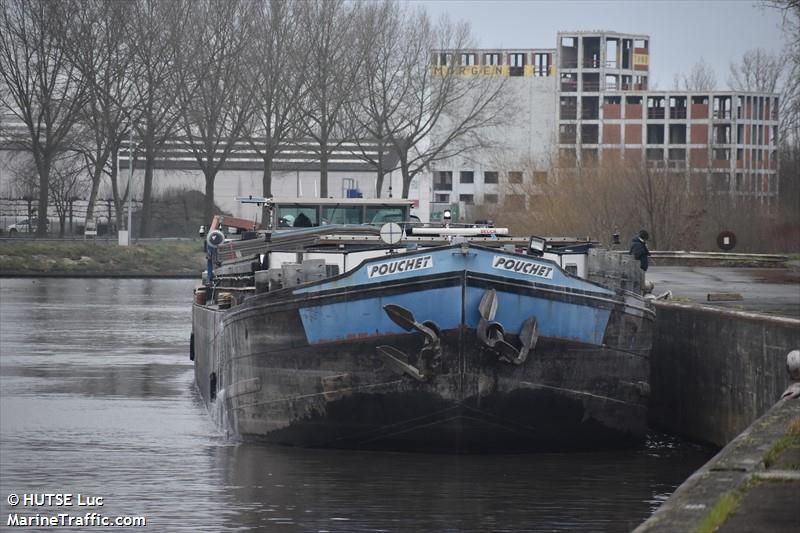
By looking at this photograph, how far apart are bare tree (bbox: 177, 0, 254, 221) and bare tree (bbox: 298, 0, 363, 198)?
3.50 meters

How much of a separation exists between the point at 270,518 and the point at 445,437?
311cm

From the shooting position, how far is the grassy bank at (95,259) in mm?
60562

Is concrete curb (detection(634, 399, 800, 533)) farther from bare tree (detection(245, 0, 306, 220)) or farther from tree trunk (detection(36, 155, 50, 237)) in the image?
bare tree (detection(245, 0, 306, 220))

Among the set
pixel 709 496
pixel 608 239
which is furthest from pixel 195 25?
pixel 709 496

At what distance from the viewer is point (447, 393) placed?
51.1 feet

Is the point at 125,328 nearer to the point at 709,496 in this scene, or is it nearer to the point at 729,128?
the point at 709,496

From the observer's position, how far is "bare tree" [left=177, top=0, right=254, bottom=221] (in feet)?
223

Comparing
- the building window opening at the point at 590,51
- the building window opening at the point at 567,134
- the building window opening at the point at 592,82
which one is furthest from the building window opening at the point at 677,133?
the building window opening at the point at 590,51

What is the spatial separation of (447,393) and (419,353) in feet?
1.70

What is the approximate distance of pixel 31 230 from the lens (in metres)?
72.5

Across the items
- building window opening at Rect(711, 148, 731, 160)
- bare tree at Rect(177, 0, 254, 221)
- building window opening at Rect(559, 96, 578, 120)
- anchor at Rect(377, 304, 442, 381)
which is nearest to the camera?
anchor at Rect(377, 304, 442, 381)

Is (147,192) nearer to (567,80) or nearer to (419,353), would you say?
(419,353)

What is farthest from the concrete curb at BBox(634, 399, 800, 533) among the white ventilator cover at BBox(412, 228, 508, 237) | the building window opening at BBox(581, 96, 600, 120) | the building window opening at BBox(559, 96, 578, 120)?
the building window opening at BBox(559, 96, 578, 120)

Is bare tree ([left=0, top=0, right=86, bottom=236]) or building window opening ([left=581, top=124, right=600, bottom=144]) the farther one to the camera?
building window opening ([left=581, top=124, right=600, bottom=144])
